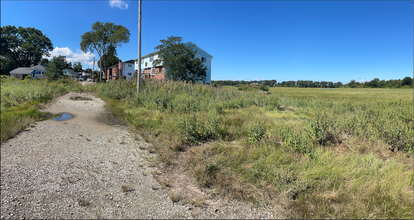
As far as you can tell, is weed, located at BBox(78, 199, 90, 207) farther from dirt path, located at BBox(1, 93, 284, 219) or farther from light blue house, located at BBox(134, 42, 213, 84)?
light blue house, located at BBox(134, 42, 213, 84)

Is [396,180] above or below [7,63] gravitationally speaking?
below

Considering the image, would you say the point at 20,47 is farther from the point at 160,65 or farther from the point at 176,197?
the point at 176,197

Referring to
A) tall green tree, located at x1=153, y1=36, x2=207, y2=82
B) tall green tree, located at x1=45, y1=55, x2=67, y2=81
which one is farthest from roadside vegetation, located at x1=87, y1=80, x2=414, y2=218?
tall green tree, located at x1=45, y1=55, x2=67, y2=81

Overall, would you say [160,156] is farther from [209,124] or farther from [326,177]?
[326,177]

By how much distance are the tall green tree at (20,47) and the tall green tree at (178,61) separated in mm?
71620

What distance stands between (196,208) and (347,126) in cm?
480

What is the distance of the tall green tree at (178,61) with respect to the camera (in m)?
29.0

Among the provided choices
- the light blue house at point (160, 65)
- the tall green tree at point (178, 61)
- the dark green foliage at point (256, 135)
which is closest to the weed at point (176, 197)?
the dark green foliage at point (256, 135)

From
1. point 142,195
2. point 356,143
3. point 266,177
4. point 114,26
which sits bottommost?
point 142,195

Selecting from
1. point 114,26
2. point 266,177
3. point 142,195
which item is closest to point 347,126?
point 266,177

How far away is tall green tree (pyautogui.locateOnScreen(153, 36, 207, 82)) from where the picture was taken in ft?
95.3

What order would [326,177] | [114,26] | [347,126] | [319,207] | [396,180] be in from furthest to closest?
[114,26], [347,126], [326,177], [396,180], [319,207]

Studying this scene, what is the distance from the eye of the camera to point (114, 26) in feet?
136

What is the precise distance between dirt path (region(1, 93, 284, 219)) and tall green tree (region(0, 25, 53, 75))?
92.6 m
